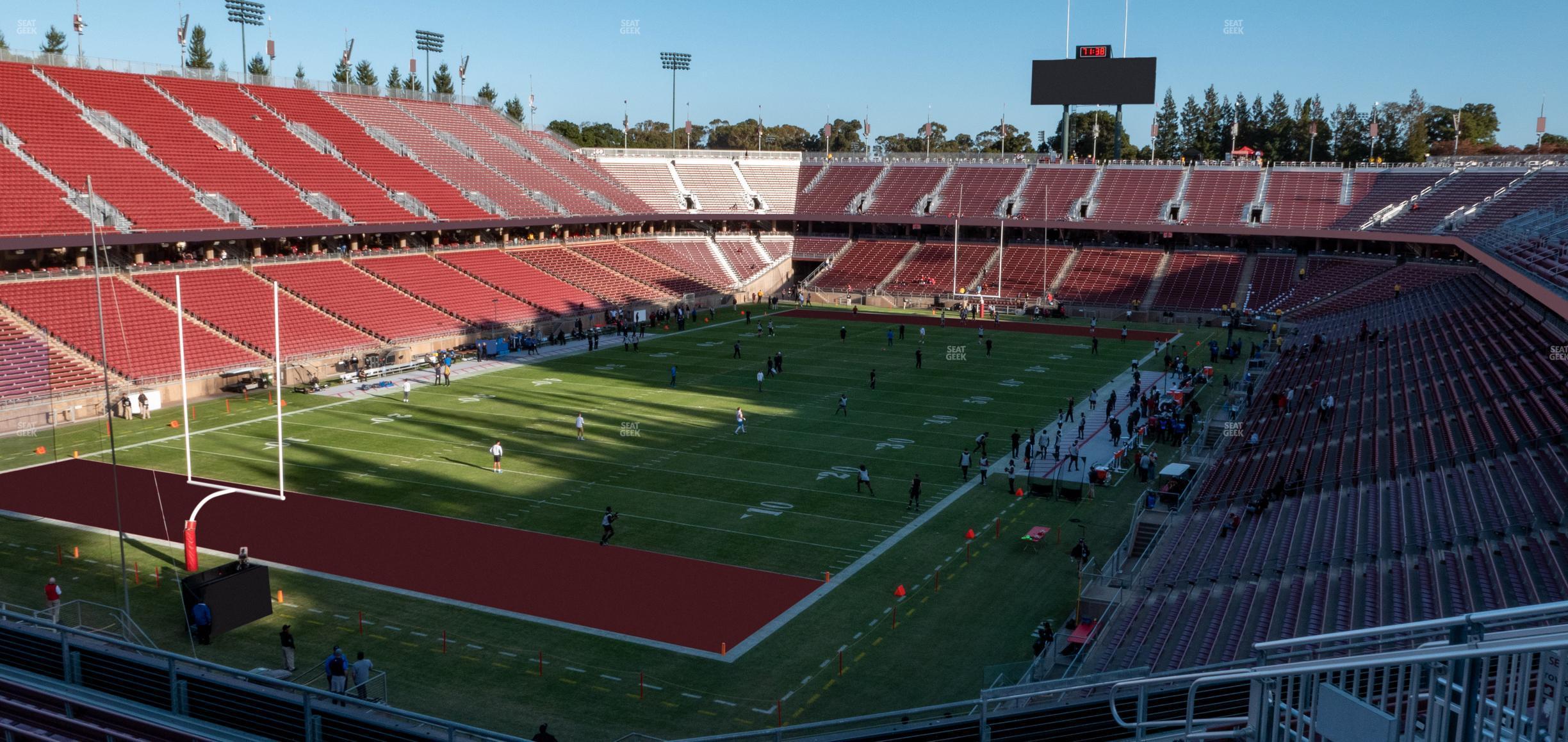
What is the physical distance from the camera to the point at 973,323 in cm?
6012

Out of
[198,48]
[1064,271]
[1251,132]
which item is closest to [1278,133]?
[1251,132]

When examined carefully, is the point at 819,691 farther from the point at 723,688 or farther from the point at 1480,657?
the point at 1480,657

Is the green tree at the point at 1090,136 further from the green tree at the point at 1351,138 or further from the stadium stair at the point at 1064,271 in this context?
the stadium stair at the point at 1064,271

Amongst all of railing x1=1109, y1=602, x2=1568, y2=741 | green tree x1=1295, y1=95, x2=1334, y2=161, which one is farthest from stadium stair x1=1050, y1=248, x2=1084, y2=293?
railing x1=1109, y1=602, x2=1568, y2=741

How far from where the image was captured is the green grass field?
54.6ft

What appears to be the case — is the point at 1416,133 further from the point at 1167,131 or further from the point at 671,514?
the point at 671,514

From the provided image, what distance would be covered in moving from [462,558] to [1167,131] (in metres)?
122

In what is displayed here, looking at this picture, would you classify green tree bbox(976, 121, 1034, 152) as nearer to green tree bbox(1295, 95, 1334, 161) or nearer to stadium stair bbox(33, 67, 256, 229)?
green tree bbox(1295, 95, 1334, 161)

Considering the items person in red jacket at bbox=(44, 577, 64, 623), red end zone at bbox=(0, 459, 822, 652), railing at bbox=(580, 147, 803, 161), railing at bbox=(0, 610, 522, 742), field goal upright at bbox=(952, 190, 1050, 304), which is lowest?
red end zone at bbox=(0, 459, 822, 652)

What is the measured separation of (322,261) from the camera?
2041 inches

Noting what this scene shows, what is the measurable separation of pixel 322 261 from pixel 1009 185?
47.0 m

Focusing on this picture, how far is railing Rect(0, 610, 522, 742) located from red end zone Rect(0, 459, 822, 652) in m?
5.38

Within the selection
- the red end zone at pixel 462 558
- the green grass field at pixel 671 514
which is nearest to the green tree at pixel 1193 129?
the green grass field at pixel 671 514

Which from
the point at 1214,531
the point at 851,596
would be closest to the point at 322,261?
the point at 851,596
